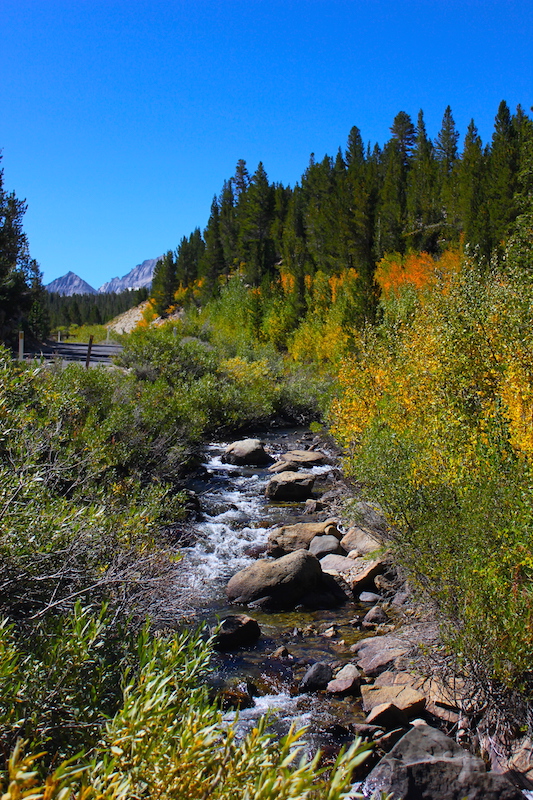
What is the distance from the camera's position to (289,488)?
53.5 feet

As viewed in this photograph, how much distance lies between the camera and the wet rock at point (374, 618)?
30.1ft

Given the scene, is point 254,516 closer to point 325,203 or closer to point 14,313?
point 14,313

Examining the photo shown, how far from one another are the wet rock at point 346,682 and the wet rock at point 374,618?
1567 millimetres

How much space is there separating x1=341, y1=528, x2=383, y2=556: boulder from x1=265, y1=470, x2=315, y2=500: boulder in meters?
3.51

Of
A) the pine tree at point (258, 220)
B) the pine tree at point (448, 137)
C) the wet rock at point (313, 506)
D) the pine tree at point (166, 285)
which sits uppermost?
the pine tree at point (448, 137)

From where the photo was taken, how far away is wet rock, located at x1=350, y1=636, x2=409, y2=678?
303 inches

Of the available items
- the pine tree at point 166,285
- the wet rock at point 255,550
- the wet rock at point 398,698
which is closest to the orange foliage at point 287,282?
the pine tree at point 166,285

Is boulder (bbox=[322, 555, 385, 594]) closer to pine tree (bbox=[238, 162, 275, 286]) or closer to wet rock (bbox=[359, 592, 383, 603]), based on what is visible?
wet rock (bbox=[359, 592, 383, 603])

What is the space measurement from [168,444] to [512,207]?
3199cm

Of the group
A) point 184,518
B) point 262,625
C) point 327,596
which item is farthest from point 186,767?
point 184,518

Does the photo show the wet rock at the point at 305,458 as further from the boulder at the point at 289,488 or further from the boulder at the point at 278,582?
the boulder at the point at 278,582

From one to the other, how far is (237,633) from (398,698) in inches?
114

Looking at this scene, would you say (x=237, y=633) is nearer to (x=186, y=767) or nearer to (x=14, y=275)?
(x=186, y=767)

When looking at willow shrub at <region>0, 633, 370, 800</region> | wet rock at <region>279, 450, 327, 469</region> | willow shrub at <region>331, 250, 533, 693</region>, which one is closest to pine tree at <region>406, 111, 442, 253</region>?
wet rock at <region>279, 450, 327, 469</region>
